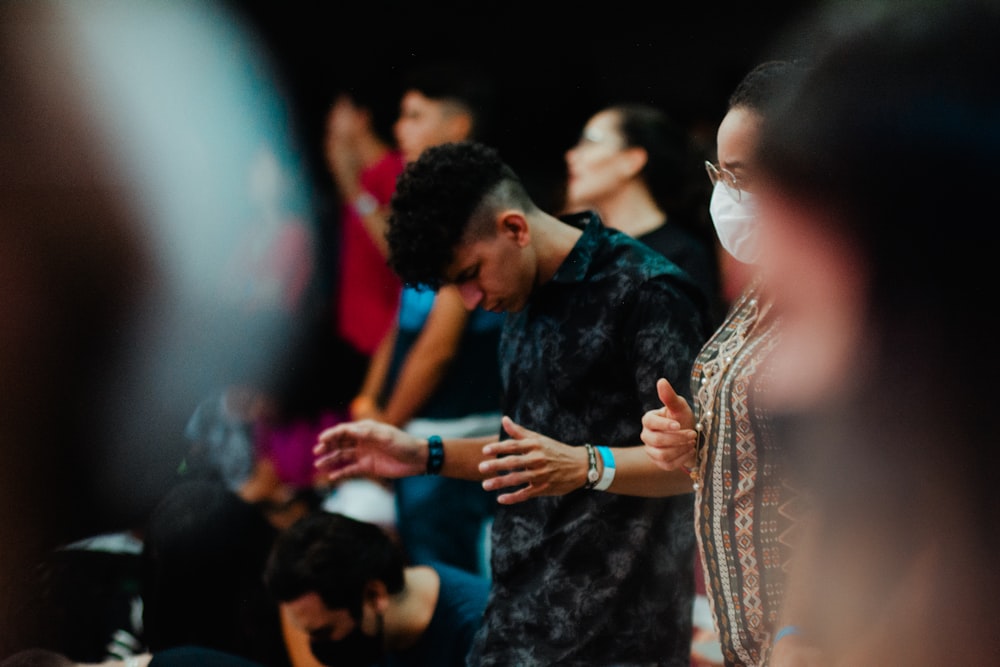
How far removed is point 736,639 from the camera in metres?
1.39

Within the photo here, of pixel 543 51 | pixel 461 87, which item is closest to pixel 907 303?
pixel 543 51

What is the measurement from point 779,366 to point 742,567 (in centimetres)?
29

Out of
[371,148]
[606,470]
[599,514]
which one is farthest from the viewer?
[371,148]

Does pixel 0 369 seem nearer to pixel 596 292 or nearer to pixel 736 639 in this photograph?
pixel 596 292

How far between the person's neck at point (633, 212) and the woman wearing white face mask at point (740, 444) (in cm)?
71

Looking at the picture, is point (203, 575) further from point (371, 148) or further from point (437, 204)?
point (437, 204)

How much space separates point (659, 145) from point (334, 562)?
118 centimetres

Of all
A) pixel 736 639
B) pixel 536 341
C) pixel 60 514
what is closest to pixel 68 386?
pixel 60 514

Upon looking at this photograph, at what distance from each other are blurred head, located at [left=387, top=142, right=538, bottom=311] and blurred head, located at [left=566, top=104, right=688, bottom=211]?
1.66ft

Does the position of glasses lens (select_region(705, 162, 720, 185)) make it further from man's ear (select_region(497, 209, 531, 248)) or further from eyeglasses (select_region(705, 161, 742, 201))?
man's ear (select_region(497, 209, 531, 248))

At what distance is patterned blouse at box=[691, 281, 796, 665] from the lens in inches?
52.4

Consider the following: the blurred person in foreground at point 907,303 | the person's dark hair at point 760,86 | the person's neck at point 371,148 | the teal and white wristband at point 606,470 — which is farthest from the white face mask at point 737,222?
the person's neck at point 371,148

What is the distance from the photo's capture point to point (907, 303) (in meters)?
0.77

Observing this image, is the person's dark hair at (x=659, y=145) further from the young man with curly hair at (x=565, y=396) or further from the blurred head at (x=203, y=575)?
the blurred head at (x=203, y=575)
